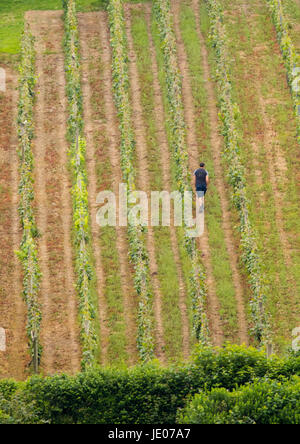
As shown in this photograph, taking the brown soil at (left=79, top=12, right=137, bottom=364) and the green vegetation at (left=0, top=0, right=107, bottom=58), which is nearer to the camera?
the brown soil at (left=79, top=12, right=137, bottom=364)

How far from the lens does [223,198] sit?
41.8 m

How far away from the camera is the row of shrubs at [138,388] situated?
98.2ft

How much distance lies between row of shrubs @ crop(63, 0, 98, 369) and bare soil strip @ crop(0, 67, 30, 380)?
2216 mm

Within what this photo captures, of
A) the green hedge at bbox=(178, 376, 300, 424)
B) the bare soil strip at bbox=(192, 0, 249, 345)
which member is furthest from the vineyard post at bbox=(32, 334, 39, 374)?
the green hedge at bbox=(178, 376, 300, 424)

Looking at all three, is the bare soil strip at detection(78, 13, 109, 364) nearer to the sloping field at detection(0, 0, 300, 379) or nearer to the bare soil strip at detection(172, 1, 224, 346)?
the sloping field at detection(0, 0, 300, 379)

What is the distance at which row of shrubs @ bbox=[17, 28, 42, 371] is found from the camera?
3634 cm

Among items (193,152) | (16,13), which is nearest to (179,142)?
(193,152)

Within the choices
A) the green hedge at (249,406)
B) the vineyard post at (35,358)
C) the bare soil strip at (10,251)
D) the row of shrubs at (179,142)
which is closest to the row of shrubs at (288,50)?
the row of shrubs at (179,142)

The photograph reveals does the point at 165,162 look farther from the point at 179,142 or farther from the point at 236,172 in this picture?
the point at 236,172

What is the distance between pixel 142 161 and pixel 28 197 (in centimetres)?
537

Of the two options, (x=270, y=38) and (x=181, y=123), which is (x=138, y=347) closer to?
(x=181, y=123)

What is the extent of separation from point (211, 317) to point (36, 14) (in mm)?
23175

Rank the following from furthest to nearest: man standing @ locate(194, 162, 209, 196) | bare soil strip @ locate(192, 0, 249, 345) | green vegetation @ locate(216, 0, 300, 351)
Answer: man standing @ locate(194, 162, 209, 196) < green vegetation @ locate(216, 0, 300, 351) < bare soil strip @ locate(192, 0, 249, 345)

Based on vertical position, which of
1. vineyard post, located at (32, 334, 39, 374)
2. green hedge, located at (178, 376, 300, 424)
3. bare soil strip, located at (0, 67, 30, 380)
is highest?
bare soil strip, located at (0, 67, 30, 380)
